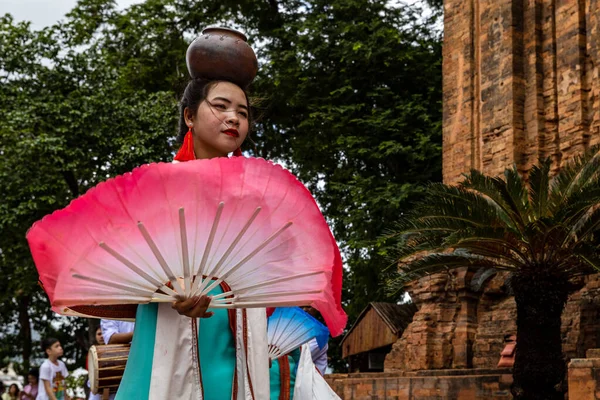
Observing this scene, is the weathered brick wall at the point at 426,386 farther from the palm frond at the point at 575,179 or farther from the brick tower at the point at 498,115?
the palm frond at the point at 575,179

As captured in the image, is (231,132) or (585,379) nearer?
(231,132)

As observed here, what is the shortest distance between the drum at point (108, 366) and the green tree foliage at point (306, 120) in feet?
45.9

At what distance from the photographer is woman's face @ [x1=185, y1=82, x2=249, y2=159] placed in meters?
3.01

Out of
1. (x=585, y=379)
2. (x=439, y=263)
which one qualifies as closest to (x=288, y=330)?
(x=585, y=379)

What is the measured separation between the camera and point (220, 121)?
3.01 metres

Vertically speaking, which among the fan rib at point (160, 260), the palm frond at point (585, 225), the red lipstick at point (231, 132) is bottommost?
the fan rib at point (160, 260)

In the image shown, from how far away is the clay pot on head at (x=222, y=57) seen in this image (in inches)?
121

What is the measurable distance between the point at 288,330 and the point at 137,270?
3.94ft

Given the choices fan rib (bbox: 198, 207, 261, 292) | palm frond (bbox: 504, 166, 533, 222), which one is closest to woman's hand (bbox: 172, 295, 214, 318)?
fan rib (bbox: 198, 207, 261, 292)

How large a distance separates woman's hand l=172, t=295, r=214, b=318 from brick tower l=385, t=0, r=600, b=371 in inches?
467

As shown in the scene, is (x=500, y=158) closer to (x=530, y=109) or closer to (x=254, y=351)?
(x=530, y=109)

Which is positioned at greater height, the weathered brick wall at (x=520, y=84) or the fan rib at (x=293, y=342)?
the weathered brick wall at (x=520, y=84)

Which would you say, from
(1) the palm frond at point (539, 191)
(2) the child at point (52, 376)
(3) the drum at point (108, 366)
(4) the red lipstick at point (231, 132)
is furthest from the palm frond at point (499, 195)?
(4) the red lipstick at point (231, 132)

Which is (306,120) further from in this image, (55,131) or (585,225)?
(585,225)
